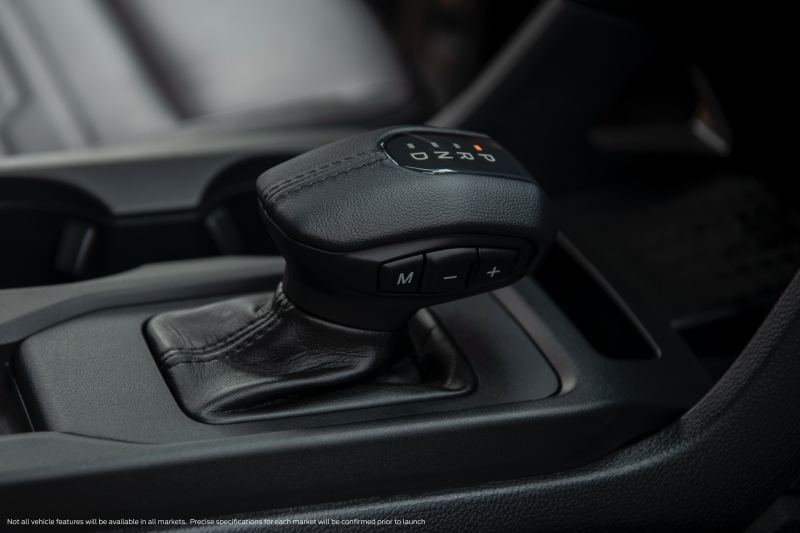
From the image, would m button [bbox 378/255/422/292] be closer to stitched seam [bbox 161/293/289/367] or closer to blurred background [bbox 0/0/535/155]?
stitched seam [bbox 161/293/289/367]

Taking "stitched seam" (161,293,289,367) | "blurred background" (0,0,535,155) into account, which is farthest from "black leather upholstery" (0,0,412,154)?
"stitched seam" (161,293,289,367)

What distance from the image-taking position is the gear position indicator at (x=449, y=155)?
1.57 ft

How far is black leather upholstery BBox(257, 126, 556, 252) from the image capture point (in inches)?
17.5

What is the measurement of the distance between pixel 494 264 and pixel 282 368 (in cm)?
16

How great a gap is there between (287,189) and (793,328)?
340mm

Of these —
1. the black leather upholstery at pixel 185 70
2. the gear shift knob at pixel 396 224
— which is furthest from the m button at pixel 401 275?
the black leather upholstery at pixel 185 70

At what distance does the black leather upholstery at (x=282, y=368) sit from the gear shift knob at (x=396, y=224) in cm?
2

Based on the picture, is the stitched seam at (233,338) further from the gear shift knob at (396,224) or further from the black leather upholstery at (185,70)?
the black leather upholstery at (185,70)

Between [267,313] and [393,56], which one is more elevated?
[393,56]

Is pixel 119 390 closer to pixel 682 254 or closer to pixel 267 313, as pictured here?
pixel 267 313

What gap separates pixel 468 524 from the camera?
490 mm

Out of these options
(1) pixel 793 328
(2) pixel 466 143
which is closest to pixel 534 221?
(2) pixel 466 143

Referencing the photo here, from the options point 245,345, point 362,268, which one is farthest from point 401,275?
point 245,345

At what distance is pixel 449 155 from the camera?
493 millimetres
